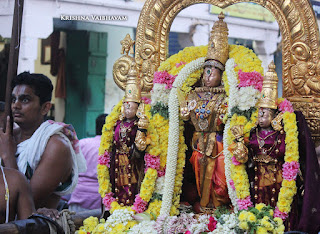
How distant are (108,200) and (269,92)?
1.90m

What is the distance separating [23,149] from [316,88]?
9.22 ft

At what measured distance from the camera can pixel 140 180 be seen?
5191mm

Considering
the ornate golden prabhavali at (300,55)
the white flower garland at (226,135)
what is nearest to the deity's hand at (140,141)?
the white flower garland at (226,135)

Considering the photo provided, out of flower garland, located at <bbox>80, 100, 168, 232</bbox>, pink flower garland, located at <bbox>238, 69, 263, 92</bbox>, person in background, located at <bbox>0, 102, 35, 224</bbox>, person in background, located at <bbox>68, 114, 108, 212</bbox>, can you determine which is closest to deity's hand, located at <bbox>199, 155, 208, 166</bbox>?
flower garland, located at <bbox>80, 100, 168, 232</bbox>

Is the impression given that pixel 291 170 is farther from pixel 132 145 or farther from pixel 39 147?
pixel 39 147

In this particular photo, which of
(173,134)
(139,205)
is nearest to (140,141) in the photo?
(173,134)

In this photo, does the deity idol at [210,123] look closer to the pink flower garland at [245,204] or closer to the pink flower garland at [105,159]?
the pink flower garland at [245,204]

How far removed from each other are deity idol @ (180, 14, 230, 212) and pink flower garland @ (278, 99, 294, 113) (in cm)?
56

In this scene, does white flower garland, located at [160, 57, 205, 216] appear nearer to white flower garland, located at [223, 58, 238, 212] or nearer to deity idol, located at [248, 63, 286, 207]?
white flower garland, located at [223, 58, 238, 212]

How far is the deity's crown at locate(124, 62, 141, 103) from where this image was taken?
508 centimetres

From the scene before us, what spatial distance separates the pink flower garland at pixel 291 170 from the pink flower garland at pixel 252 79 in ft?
2.50

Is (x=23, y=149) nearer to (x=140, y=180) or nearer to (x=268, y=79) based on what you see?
(x=140, y=180)

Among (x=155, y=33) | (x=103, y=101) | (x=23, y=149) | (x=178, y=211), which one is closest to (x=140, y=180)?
(x=178, y=211)

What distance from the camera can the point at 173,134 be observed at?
5145mm
